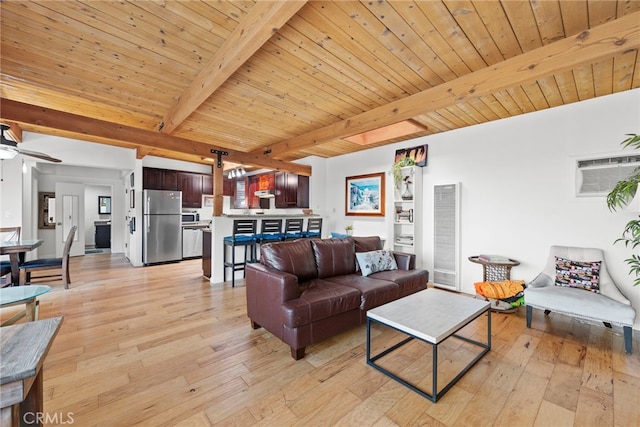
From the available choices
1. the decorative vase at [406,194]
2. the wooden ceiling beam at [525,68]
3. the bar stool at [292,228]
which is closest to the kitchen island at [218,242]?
the bar stool at [292,228]

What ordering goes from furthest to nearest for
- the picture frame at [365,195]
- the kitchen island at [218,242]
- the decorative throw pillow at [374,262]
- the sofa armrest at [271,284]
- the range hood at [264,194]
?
the range hood at [264,194]
the picture frame at [365,195]
the kitchen island at [218,242]
the decorative throw pillow at [374,262]
the sofa armrest at [271,284]

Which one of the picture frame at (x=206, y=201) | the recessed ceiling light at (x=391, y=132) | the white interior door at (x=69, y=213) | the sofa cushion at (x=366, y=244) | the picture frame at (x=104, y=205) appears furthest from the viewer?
the picture frame at (x=104, y=205)

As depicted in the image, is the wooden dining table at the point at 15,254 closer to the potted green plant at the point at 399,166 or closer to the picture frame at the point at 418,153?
the potted green plant at the point at 399,166

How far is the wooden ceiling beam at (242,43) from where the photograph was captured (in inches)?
65.5

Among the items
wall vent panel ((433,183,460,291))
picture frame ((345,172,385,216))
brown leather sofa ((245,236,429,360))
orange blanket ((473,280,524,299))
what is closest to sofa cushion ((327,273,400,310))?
brown leather sofa ((245,236,429,360))

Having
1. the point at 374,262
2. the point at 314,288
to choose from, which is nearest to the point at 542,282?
the point at 374,262

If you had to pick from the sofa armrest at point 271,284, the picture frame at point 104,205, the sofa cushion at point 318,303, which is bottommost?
the sofa cushion at point 318,303

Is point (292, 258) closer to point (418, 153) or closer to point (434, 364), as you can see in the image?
point (434, 364)

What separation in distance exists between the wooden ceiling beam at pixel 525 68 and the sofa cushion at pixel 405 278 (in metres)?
1.87

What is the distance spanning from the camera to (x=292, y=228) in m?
4.90

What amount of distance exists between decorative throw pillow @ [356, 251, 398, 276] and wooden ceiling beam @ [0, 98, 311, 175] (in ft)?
10.4

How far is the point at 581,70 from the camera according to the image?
248 cm

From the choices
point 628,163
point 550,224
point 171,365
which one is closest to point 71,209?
point 171,365

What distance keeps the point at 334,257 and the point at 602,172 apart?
3.23m
